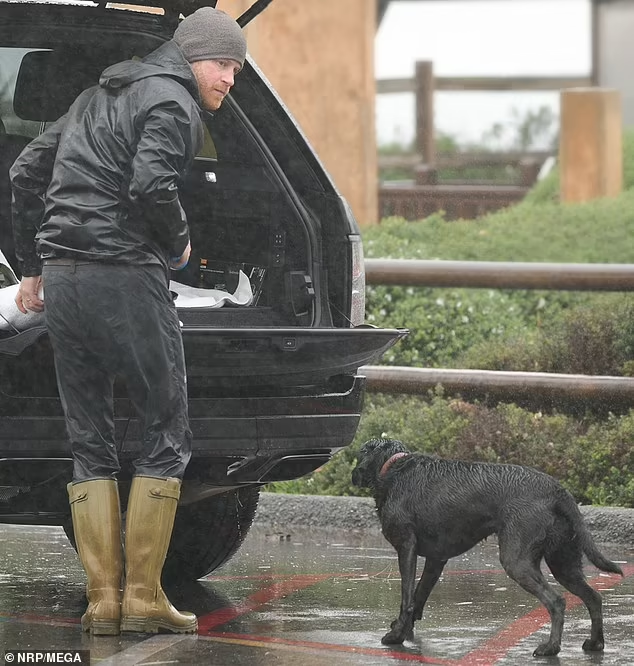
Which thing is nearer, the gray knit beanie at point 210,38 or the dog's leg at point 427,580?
the gray knit beanie at point 210,38

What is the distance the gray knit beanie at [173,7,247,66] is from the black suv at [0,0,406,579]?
43 cm

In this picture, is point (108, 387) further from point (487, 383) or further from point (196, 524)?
point (487, 383)

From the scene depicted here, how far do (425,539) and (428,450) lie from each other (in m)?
2.59

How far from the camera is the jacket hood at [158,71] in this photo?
5277 millimetres

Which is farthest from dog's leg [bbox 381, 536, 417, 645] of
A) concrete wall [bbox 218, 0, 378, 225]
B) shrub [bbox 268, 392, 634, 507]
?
concrete wall [bbox 218, 0, 378, 225]

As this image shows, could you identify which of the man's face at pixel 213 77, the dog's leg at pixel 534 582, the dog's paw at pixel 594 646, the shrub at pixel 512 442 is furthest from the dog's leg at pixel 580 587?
the shrub at pixel 512 442

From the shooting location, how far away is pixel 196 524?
21.0 feet

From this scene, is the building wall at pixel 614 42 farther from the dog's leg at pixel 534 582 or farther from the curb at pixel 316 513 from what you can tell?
the dog's leg at pixel 534 582

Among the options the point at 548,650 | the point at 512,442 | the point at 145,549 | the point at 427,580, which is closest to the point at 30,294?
the point at 145,549

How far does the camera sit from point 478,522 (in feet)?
17.4

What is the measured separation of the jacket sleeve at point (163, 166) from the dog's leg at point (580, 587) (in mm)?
1617

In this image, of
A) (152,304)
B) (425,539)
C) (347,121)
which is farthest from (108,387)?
(347,121)

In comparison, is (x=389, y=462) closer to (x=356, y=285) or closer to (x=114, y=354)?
(x=356, y=285)

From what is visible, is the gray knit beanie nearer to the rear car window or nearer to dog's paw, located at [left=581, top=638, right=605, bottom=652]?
the rear car window
